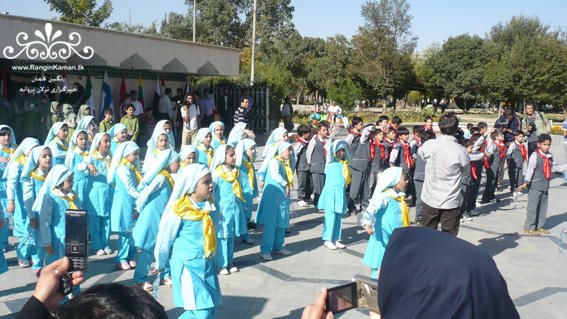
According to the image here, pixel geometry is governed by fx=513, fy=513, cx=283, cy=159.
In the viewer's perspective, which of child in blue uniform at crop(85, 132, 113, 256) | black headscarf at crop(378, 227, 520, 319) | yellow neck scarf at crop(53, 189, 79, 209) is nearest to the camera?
black headscarf at crop(378, 227, 520, 319)

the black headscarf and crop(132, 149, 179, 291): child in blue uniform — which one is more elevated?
the black headscarf

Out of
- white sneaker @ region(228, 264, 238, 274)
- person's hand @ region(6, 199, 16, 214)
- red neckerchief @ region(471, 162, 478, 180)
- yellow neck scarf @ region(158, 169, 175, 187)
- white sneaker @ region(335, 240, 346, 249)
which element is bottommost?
white sneaker @ region(228, 264, 238, 274)

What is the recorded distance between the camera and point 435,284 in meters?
1.53

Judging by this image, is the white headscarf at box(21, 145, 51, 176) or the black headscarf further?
the white headscarf at box(21, 145, 51, 176)

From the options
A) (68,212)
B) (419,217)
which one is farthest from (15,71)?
(68,212)

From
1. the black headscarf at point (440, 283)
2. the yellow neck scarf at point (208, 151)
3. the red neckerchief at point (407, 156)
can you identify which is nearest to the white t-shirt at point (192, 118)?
the yellow neck scarf at point (208, 151)

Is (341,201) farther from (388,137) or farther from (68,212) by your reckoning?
(68,212)

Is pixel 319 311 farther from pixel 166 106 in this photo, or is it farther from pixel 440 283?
pixel 166 106

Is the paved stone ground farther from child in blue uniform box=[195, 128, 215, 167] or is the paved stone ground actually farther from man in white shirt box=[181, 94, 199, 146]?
man in white shirt box=[181, 94, 199, 146]

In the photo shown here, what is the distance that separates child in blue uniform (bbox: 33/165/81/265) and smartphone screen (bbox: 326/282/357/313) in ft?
15.6

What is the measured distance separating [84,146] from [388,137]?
614cm

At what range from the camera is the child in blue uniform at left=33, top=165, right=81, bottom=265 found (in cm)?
576

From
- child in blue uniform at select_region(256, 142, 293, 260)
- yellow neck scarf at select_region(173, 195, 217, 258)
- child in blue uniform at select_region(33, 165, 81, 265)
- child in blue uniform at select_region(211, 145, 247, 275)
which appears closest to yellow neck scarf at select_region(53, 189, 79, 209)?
child in blue uniform at select_region(33, 165, 81, 265)

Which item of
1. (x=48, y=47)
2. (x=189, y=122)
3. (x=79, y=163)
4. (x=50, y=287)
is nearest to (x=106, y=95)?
(x=48, y=47)
